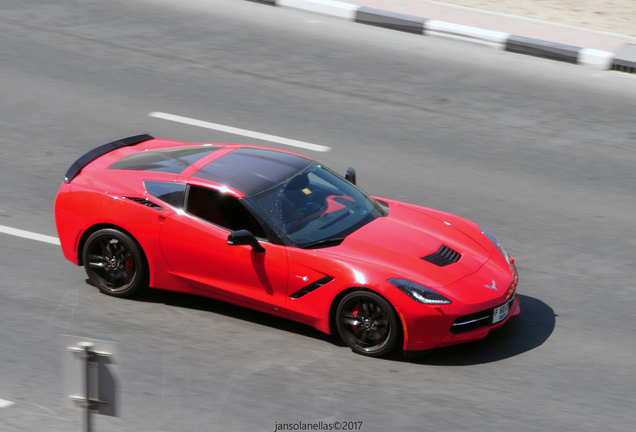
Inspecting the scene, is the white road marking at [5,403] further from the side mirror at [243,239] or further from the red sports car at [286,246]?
the side mirror at [243,239]

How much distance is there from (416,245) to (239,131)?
4243mm

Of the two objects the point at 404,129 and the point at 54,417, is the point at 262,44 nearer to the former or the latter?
the point at 404,129

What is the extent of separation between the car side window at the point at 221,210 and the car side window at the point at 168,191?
9 cm

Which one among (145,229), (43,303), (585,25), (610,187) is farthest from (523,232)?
(585,25)

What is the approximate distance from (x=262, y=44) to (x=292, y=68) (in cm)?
102

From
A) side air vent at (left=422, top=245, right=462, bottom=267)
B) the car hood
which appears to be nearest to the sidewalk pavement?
the car hood

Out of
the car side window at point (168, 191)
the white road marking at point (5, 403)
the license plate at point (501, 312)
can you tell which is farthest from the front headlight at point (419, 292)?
the white road marking at point (5, 403)

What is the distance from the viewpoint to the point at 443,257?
6434 mm

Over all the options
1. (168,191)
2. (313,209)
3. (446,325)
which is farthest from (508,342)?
(168,191)

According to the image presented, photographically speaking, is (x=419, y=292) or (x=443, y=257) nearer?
(x=419, y=292)

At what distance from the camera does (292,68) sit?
1182cm

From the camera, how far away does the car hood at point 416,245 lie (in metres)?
6.14

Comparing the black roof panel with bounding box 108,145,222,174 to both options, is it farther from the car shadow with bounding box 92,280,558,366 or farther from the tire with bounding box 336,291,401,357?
the tire with bounding box 336,291,401,357

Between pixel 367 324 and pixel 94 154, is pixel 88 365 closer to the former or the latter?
pixel 367 324
